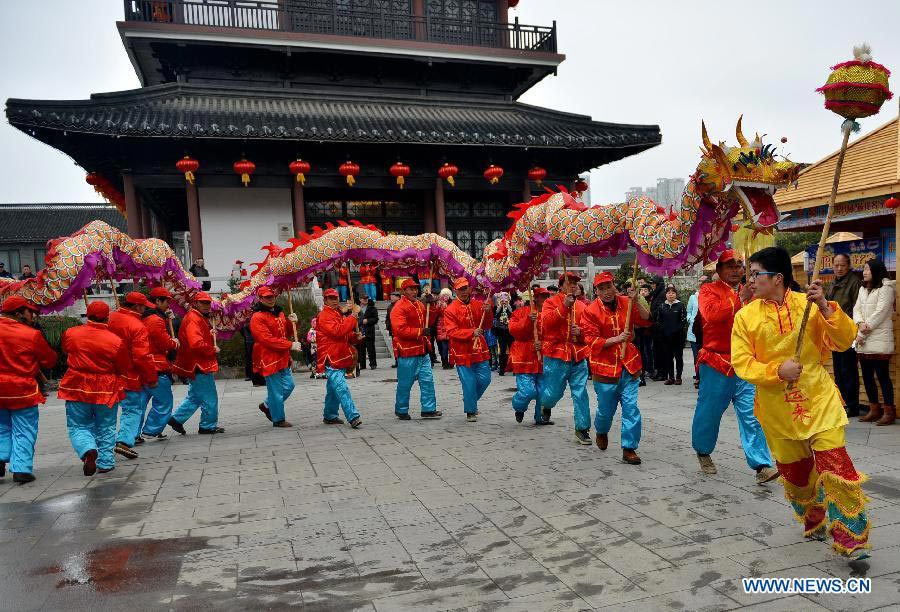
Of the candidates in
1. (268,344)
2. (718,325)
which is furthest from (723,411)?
(268,344)

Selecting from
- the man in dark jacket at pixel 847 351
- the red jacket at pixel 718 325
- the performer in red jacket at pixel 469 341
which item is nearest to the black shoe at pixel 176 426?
the performer in red jacket at pixel 469 341

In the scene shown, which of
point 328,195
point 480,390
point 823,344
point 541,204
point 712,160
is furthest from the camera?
point 328,195

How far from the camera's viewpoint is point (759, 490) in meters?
4.55

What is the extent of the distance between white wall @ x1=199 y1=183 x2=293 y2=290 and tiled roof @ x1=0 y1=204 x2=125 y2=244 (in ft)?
63.8

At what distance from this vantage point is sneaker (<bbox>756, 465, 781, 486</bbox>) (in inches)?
184

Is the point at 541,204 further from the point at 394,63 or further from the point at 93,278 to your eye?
the point at 394,63

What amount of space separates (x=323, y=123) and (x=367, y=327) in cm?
565

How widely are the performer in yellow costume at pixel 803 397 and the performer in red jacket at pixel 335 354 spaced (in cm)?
493

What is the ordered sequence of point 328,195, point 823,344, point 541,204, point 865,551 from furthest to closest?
point 328,195, point 541,204, point 823,344, point 865,551

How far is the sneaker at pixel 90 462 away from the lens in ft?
19.0

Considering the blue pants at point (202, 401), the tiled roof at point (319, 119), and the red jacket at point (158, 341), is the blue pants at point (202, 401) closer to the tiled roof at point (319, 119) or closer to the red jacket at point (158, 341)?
the red jacket at point (158, 341)

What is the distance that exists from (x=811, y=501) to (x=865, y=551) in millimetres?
390

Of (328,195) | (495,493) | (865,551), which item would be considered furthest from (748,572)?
(328,195)

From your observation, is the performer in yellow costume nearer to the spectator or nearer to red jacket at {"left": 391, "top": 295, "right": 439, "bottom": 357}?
the spectator
